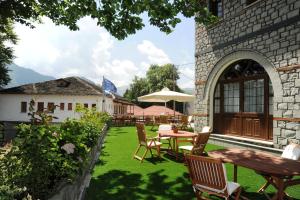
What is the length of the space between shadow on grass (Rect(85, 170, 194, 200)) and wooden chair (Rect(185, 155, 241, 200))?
112 cm

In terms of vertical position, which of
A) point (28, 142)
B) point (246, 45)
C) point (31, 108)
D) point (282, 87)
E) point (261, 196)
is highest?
point (246, 45)

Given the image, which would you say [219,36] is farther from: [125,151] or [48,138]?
[48,138]

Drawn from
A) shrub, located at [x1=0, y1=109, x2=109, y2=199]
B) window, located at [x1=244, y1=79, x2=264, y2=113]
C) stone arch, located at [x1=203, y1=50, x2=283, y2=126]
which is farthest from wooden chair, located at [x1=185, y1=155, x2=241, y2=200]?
window, located at [x1=244, y1=79, x2=264, y2=113]

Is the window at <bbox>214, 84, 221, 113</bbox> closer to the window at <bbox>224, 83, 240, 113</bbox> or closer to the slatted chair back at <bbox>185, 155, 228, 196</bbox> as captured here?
the window at <bbox>224, 83, 240, 113</bbox>

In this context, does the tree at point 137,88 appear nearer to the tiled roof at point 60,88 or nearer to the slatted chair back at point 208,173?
the tiled roof at point 60,88

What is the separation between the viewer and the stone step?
9.04 meters

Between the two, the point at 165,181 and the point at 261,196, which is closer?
the point at 261,196

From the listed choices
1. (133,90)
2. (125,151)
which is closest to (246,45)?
(125,151)

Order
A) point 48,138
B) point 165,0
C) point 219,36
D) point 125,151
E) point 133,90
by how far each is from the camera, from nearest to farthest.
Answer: point 48,138, point 165,0, point 125,151, point 219,36, point 133,90

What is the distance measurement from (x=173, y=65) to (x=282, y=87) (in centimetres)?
4963

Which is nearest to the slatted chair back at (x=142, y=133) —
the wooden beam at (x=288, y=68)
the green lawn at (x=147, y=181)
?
the green lawn at (x=147, y=181)

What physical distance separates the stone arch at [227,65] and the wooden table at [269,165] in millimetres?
4246

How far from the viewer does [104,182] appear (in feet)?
19.6

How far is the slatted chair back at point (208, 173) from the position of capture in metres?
3.87
